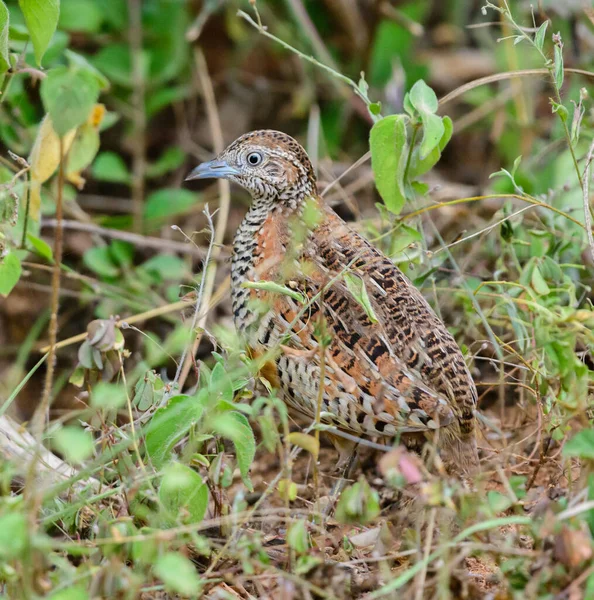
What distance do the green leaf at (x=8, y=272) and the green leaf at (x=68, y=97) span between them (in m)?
1.05

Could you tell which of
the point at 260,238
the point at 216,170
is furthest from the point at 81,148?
the point at 260,238

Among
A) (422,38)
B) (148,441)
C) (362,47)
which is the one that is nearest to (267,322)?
(148,441)

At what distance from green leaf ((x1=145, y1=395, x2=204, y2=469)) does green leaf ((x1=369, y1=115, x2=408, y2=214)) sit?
1.19 m

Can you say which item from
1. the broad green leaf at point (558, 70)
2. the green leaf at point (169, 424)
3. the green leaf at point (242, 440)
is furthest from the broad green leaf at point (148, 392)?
the broad green leaf at point (558, 70)

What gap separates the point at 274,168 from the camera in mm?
3691

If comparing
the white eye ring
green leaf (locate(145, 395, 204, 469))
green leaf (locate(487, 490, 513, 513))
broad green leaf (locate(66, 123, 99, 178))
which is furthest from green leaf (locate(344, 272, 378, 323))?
broad green leaf (locate(66, 123, 99, 178))

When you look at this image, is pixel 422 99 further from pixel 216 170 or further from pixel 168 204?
pixel 168 204

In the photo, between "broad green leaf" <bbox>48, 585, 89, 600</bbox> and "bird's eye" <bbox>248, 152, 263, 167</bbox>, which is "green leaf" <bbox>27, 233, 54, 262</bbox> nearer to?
"bird's eye" <bbox>248, 152, 263, 167</bbox>

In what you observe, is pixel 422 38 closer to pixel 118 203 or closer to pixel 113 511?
pixel 118 203

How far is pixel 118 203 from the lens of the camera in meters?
5.80

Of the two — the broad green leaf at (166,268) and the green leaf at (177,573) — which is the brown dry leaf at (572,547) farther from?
the broad green leaf at (166,268)

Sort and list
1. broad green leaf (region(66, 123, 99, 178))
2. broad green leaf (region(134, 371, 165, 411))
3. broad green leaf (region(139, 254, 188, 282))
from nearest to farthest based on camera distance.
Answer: broad green leaf (region(134, 371, 165, 411)) < broad green leaf (region(66, 123, 99, 178)) < broad green leaf (region(139, 254, 188, 282))

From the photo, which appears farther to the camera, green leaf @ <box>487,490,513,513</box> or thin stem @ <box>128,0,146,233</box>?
thin stem @ <box>128,0,146,233</box>

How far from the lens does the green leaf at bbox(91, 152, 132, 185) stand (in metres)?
5.37
